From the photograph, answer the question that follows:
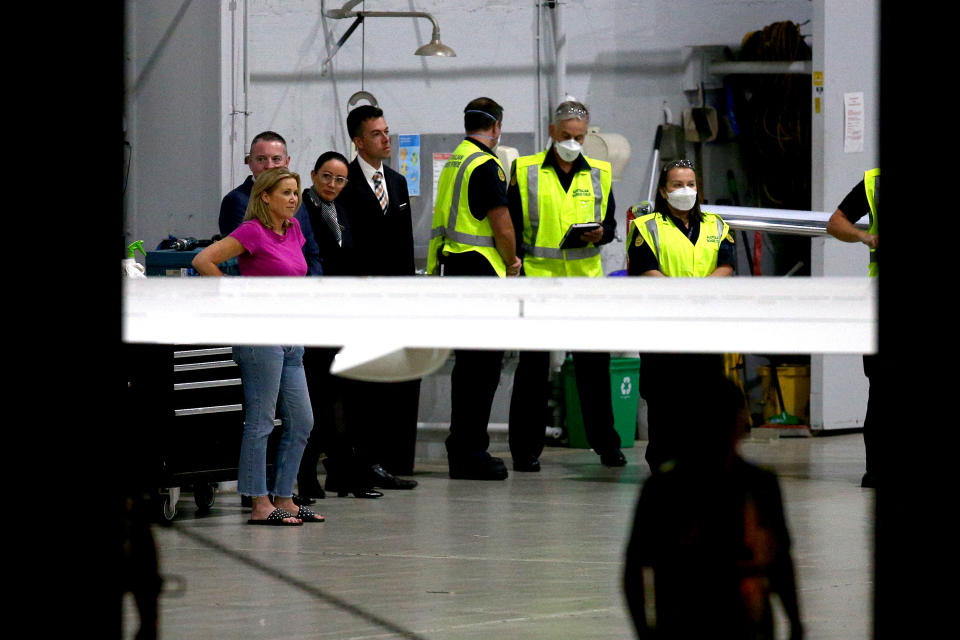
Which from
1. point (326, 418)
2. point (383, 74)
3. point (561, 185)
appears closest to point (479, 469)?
point (326, 418)

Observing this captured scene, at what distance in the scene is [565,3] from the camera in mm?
8938

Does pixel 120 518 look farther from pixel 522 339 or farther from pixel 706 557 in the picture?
pixel 706 557

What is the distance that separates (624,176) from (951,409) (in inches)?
300

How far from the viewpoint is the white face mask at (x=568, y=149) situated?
22.2ft

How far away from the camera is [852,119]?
8477 millimetres

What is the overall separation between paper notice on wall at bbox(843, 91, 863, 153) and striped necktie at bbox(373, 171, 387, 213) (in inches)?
132

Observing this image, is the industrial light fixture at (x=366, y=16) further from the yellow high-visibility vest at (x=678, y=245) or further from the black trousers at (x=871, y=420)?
the black trousers at (x=871, y=420)

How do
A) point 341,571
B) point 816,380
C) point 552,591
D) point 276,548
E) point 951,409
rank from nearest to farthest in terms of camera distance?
1. point 951,409
2. point 552,591
3. point 341,571
4. point 276,548
5. point 816,380

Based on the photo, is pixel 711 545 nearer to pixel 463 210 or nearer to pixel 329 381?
pixel 329 381

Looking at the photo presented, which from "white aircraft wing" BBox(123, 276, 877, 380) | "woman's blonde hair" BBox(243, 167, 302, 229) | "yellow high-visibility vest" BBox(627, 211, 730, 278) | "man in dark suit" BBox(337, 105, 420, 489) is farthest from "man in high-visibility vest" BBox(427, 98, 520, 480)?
"white aircraft wing" BBox(123, 276, 877, 380)

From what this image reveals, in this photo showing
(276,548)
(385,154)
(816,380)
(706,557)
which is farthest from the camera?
(816,380)

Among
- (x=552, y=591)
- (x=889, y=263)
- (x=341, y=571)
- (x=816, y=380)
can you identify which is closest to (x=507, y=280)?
(x=889, y=263)

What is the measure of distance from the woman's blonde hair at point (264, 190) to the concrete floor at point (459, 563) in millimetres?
1226

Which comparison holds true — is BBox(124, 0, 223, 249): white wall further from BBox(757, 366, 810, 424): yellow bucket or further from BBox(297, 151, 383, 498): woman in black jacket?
BBox(757, 366, 810, 424): yellow bucket
